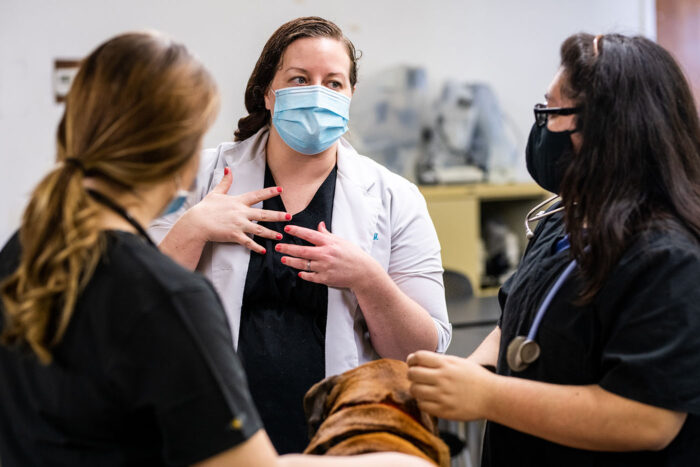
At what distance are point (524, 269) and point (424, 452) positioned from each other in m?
0.47

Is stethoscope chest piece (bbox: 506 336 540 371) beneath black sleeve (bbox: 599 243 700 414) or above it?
beneath

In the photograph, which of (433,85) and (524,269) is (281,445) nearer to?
(524,269)

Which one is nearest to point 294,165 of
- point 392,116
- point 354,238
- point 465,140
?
point 354,238

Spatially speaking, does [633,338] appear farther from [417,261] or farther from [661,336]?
[417,261]

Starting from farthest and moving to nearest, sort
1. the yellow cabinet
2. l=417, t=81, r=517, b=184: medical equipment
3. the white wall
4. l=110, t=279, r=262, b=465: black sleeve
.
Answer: l=417, t=81, r=517, b=184: medical equipment
the yellow cabinet
the white wall
l=110, t=279, r=262, b=465: black sleeve

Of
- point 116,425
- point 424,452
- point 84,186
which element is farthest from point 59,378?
point 424,452

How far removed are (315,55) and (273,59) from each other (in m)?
0.12

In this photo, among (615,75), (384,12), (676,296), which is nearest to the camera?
A: (676,296)

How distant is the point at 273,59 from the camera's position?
5.40 feet

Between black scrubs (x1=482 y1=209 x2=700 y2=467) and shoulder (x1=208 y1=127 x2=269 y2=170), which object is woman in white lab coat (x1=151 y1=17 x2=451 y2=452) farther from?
black scrubs (x1=482 y1=209 x2=700 y2=467)

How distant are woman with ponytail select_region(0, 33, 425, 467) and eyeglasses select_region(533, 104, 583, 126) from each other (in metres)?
0.64

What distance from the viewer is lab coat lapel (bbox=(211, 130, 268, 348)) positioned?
1.50 m

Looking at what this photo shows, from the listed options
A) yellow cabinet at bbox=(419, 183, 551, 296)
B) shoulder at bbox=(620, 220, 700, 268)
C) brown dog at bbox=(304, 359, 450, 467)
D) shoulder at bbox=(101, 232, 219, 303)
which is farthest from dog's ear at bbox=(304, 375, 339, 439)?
yellow cabinet at bbox=(419, 183, 551, 296)

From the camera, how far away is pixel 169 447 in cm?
78
